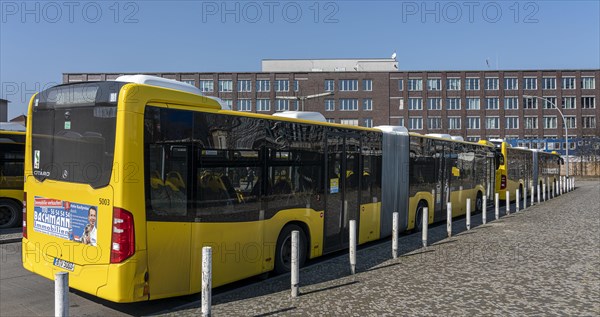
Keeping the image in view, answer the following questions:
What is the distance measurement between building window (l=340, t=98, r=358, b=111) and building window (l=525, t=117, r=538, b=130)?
31265 millimetres

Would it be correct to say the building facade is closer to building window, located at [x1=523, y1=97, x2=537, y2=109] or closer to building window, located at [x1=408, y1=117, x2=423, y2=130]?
building window, located at [x1=523, y1=97, x2=537, y2=109]

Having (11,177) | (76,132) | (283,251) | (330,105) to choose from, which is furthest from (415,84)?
(76,132)

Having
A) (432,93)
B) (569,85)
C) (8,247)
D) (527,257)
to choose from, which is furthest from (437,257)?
(569,85)

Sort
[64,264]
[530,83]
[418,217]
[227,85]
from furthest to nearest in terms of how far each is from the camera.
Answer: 1. [530,83]
2. [227,85]
3. [418,217]
4. [64,264]

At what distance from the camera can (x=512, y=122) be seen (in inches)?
3221

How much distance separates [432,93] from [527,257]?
77.3 m

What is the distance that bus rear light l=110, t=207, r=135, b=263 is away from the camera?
17.5ft

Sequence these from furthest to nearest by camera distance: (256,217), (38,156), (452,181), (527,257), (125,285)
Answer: (452,181) → (527,257) → (256,217) → (38,156) → (125,285)

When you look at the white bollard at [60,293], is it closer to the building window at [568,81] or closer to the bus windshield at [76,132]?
the bus windshield at [76,132]

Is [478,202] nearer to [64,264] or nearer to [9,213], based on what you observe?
[64,264]

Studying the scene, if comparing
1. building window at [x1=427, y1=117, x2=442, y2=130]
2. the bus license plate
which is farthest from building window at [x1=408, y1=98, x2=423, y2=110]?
the bus license plate

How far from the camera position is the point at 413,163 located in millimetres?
12570

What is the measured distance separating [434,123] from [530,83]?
18984 mm

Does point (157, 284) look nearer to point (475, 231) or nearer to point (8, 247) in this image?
point (8, 247)
